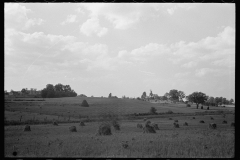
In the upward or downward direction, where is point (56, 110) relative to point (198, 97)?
downward

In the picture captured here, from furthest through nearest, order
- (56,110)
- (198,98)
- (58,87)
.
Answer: (58,87), (198,98), (56,110)

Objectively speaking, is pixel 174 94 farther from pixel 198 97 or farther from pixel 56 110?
pixel 56 110

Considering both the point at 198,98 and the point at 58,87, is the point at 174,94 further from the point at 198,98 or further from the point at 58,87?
the point at 58,87

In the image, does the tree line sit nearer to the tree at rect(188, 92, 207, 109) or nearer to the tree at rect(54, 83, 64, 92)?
the tree at rect(188, 92, 207, 109)

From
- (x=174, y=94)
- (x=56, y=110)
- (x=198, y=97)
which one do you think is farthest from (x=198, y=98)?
(x=56, y=110)

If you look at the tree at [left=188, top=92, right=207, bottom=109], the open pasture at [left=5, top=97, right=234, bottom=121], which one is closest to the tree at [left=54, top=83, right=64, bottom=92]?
the open pasture at [left=5, top=97, right=234, bottom=121]

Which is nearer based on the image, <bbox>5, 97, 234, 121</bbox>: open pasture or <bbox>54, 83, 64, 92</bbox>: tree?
<bbox>5, 97, 234, 121</bbox>: open pasture

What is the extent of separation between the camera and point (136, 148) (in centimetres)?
1209

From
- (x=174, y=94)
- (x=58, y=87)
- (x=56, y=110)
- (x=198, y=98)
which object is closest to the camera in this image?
(x=56, y=110)

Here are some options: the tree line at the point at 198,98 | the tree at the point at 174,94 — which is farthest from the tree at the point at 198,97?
the tree at the point at 174,94

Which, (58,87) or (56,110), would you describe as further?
(58,87)

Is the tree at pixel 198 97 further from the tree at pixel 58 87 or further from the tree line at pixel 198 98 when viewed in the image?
the tree at pixel 58 87

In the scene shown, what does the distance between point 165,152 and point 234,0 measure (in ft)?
29.4
